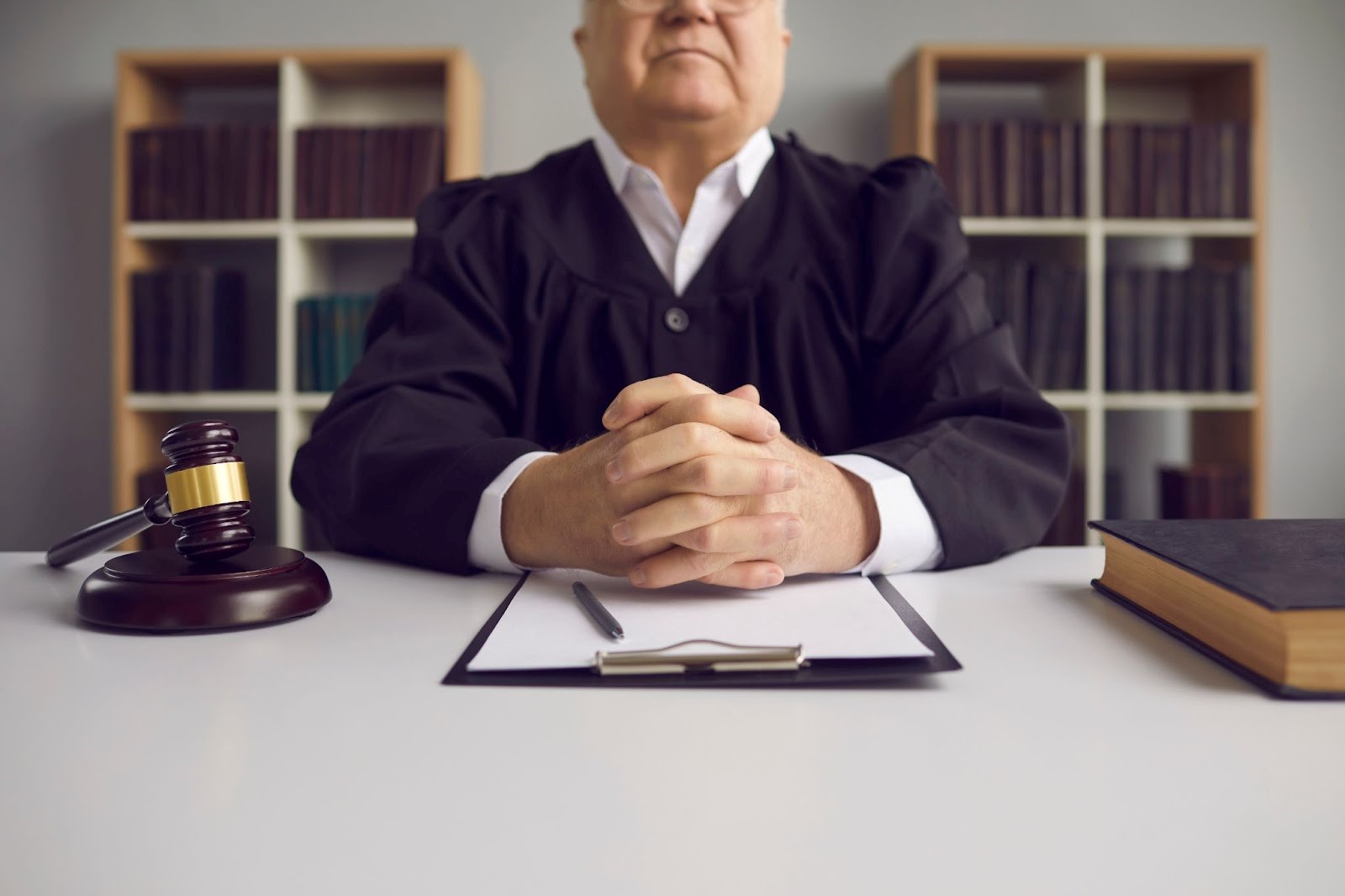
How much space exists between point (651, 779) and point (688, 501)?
0.32m

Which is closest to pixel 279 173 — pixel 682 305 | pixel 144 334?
pixel 144 334

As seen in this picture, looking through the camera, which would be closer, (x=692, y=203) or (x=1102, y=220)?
(x=692, y=203)

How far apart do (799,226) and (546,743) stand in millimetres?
1002

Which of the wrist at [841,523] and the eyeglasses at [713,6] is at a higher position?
the eyeglasses at [713,6]

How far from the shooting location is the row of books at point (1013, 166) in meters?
2.70

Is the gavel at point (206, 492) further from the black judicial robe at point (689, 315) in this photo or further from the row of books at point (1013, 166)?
the row of books at point (1013, 166)

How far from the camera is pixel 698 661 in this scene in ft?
1.79

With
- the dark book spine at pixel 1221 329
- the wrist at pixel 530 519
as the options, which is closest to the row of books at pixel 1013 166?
the dark book spine at pixel 1221 329

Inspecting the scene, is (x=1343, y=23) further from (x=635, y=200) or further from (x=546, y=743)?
(x=546, y=743)

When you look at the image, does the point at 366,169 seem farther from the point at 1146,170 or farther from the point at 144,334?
the point at 1146,170

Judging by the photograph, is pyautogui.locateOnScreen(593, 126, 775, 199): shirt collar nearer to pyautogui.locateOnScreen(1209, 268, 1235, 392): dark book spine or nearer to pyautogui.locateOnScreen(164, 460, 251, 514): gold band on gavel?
pyautogui.locateOnScreen(164, 460, 251, 514): gold band on gavel

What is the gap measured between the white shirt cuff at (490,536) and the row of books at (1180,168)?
241cm

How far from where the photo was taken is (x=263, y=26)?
316cm

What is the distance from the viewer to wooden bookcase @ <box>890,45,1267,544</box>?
106 inches
